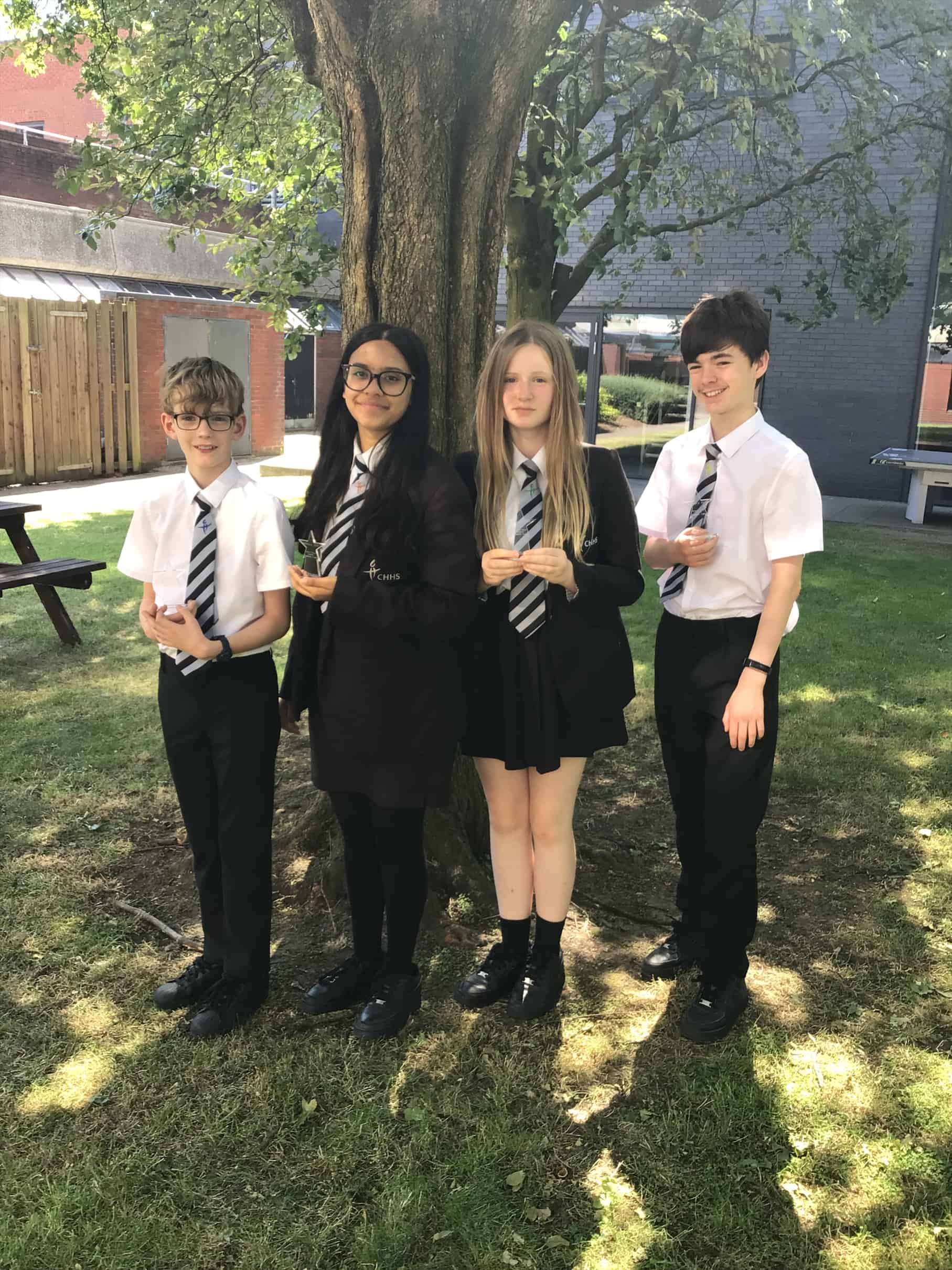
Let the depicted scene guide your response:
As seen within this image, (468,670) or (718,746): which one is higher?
(468,670)

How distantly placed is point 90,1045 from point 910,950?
2.74 meters

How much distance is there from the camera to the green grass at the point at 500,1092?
2.44 m

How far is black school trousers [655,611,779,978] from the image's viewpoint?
119 inches

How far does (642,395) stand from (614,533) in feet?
49.1

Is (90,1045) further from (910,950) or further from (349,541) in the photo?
(910,950)

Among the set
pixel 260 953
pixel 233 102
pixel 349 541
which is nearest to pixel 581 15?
pixel 233 102

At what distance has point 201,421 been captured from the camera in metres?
2.97

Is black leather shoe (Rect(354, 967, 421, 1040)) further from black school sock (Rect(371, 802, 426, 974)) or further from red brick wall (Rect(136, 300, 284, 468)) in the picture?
red brick wall (Rect(136, 300, 284, 468))

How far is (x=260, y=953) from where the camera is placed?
321cm

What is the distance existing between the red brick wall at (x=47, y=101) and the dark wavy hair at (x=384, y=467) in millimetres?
30897

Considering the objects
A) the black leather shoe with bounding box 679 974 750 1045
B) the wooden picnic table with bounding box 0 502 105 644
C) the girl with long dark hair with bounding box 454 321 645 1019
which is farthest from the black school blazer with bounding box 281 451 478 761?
the wooden picnic table with bounding box 0 502 105 644

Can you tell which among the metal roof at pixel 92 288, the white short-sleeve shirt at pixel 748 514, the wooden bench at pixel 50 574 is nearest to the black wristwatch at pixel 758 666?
the white short-sleeve shirt at pixel 748 514

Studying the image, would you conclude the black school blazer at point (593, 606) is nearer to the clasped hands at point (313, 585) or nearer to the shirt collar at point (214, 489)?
the clasped hands at point (313, 585)

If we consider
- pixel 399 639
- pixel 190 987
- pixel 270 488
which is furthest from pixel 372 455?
pixel 270 488
